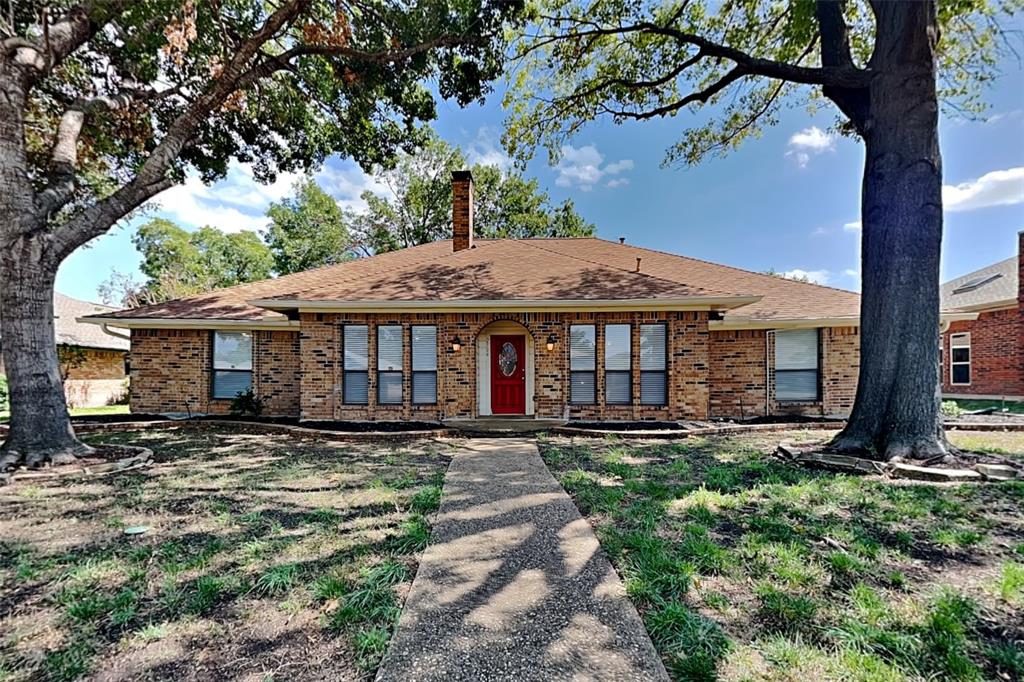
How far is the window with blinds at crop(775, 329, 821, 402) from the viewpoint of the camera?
10148mm

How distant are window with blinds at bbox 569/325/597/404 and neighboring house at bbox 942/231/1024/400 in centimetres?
1366

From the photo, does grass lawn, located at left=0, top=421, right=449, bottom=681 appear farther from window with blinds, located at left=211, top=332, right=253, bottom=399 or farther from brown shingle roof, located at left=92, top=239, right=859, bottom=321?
window with blinds, located at left=211, top=332, right=253, bottom=399

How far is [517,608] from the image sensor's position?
8.80 feet

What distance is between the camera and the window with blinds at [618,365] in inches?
378

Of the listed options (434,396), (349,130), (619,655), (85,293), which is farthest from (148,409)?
(85,293)

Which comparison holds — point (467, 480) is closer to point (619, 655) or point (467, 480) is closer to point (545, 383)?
point (619, 655)

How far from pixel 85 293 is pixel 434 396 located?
34.7m

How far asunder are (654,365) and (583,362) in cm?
156

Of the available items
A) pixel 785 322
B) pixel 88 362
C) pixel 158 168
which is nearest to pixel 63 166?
pixel 158 168

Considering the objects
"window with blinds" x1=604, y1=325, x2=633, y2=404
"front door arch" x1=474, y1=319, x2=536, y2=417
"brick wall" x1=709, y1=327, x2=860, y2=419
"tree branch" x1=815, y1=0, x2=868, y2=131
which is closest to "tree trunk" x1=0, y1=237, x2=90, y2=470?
"front door arch" x1=474, y1=319, x2=536, y2=417

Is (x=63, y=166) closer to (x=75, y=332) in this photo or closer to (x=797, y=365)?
(x=797, y=365)

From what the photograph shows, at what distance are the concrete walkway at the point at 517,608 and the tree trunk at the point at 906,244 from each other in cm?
497

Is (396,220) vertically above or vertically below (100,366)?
above

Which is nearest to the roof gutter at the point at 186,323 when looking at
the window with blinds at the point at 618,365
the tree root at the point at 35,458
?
the tree root at the point at 35,458
